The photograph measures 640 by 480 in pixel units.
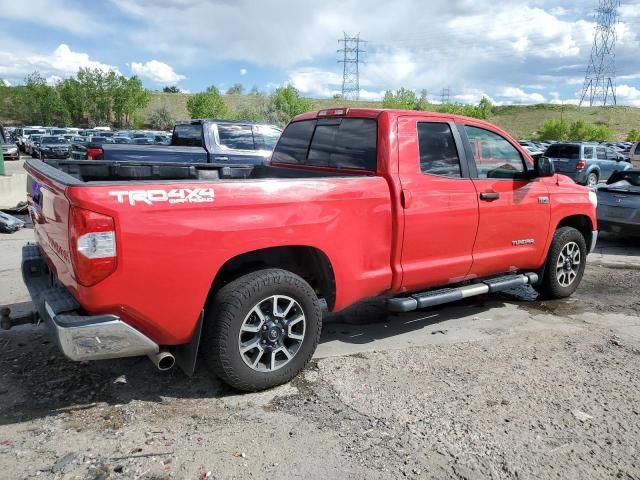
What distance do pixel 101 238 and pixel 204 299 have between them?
74 centimetres

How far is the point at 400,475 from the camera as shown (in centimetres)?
286

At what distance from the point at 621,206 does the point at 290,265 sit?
759cm

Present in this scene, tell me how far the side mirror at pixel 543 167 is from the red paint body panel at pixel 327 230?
187 mm

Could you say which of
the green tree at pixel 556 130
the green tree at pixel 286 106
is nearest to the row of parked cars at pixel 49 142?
the green tree at pixel 286 106

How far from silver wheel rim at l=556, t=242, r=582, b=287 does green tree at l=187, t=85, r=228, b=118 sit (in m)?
76.8

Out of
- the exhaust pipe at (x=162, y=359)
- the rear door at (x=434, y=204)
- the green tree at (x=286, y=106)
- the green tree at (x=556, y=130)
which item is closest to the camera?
the exhaust pipe at (x=162, y=359)

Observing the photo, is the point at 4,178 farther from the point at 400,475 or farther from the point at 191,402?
the point at 400,475

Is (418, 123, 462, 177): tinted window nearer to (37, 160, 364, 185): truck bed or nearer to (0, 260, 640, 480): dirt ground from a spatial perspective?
(37, 160, 364, 185): truck bed

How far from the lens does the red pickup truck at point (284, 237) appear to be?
9.98ft

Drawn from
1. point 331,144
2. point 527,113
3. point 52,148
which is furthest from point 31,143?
point 527,113

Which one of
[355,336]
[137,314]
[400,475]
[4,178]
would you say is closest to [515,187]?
[355,336]

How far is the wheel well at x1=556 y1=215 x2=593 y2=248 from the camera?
614 cm

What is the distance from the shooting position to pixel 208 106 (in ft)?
261

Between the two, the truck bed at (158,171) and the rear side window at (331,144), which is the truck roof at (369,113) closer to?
the rear side window at (331,144)
